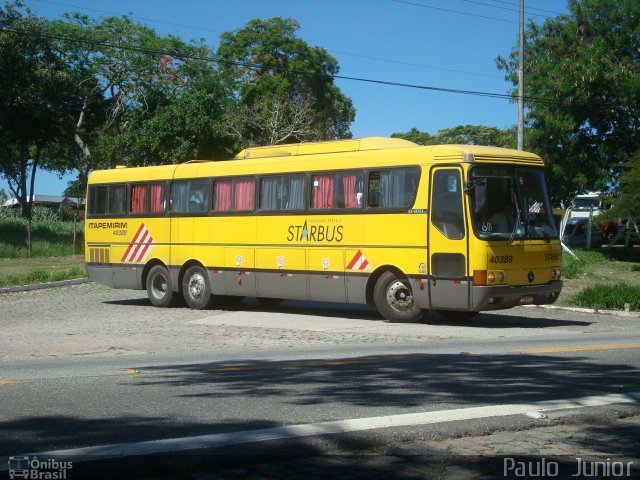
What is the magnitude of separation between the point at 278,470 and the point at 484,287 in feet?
36.8

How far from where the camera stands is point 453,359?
1088 cm

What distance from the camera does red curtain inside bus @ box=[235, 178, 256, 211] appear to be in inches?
804

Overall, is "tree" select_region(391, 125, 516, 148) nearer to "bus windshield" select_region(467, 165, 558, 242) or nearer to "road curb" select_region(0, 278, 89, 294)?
"road curb" select_region(0, 278, 89, 294)

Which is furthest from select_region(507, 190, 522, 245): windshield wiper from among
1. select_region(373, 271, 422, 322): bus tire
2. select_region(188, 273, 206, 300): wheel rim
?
select_region(188, 273, 206, 300): wheel rim

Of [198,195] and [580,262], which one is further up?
[198,195]

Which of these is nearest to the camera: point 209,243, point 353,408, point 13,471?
point 13,471

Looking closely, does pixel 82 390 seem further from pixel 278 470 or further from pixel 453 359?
pixel 453 359

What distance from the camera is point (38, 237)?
40.0m

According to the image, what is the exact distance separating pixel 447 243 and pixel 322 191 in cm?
346

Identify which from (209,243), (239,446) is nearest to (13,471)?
(239,446)

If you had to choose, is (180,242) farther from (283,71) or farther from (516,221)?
(283,71)

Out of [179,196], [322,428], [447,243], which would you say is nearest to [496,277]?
[447,243]

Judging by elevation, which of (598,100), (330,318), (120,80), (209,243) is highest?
(120,80)

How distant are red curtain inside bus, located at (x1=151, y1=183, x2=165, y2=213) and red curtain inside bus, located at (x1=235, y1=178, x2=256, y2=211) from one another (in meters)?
2.51
